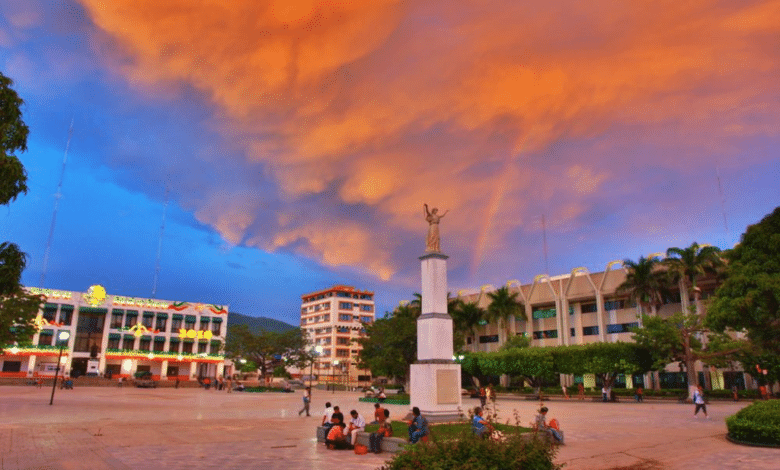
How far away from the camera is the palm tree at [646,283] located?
174ft

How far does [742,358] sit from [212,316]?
255ft

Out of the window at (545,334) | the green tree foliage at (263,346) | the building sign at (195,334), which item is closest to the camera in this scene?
the green tree foliage at (263,346)

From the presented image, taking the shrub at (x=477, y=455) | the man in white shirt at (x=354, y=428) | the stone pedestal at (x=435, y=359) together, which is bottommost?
the man in white shirt at (x=354, y=428)

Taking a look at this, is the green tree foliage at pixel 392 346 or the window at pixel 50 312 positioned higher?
the window at pixel 50 312

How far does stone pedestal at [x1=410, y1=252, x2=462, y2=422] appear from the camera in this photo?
1888 centimetres

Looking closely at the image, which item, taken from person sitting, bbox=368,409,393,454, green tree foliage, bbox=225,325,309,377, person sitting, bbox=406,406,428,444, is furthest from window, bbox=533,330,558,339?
person sitting, bbox=406,406,428,444

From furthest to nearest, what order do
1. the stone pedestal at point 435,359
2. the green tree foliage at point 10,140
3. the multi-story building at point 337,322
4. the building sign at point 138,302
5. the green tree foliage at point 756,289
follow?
the multi-story building at point 337,322 < the building sign at point 138,302 < the green tree foliage at point 756,289 < the stone pedestal at point 435,359 < the green tree foliage at point 10,140

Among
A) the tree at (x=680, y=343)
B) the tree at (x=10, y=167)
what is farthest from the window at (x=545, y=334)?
the tree at (x=10, y=167)

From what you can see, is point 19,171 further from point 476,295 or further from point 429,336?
point 476,295

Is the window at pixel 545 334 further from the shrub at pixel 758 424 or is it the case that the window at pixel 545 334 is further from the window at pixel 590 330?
the shrub at pixel 758 424

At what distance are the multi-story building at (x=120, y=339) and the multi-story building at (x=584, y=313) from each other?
42037mm

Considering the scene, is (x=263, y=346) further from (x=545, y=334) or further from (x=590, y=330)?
(x=590, y=330)

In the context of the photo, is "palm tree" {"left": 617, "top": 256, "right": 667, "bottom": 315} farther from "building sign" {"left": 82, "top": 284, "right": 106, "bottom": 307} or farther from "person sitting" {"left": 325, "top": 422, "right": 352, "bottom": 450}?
"building sign" {"left": 82, "top": 284, "right": 106, "bottom": 307}

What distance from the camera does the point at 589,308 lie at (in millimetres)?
63188
